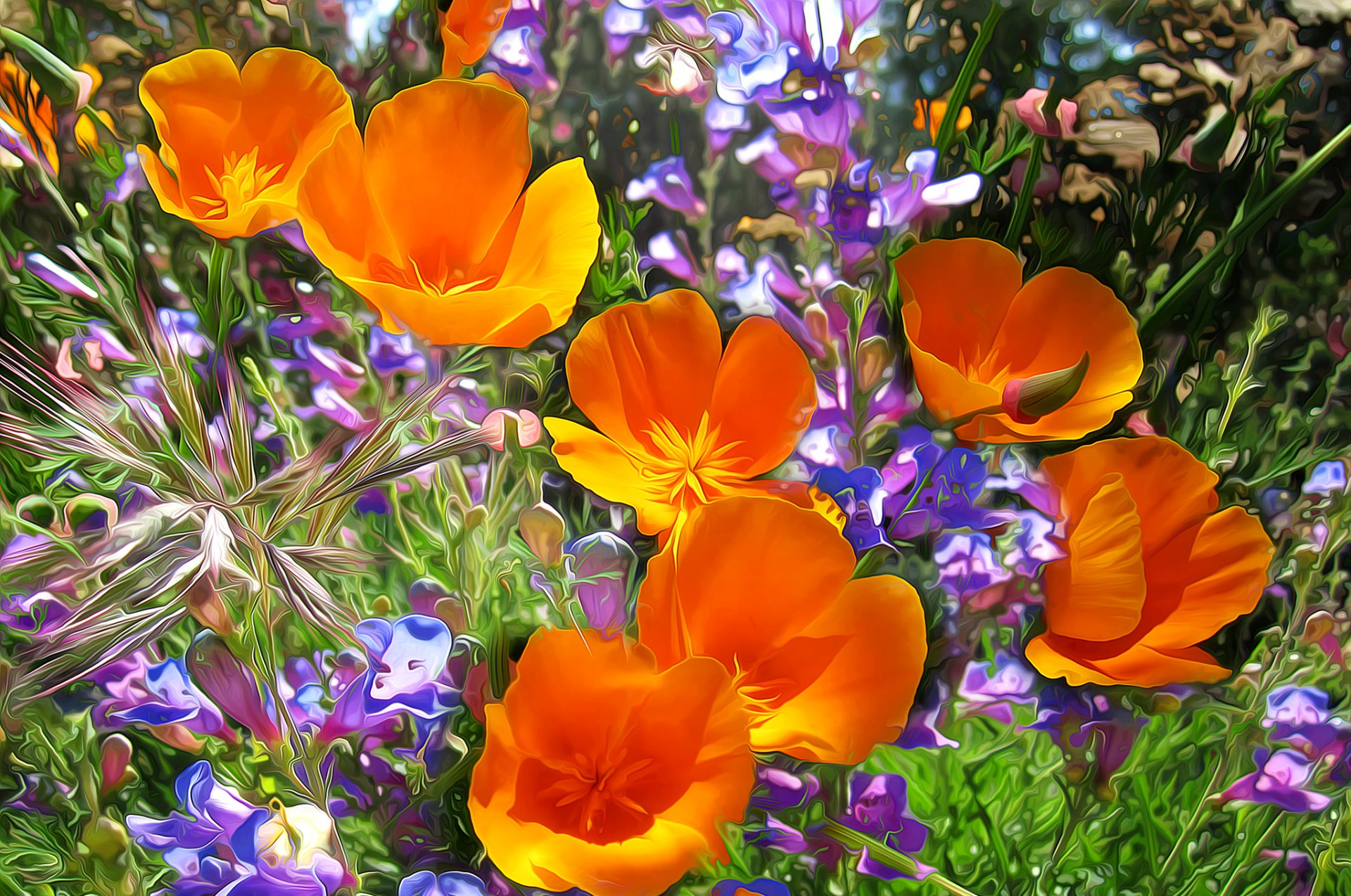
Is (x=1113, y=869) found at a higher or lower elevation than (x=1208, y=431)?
lower

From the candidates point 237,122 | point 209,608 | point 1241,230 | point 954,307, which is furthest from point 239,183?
point 1241,230

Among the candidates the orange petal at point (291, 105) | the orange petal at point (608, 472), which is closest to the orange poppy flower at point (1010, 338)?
the orange petal at point (608, 472)

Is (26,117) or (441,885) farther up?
(26,117)

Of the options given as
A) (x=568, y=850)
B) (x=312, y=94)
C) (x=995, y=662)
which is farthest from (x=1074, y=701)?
(x=312, y=94)

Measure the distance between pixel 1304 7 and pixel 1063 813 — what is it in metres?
0.31

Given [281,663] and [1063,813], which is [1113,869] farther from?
[281,663]

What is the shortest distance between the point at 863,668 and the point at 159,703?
0.72 ft

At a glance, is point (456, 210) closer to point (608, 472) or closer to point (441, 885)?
point (608, 472)

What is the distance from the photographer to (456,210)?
0.33 m

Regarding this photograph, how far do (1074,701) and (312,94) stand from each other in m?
0.34

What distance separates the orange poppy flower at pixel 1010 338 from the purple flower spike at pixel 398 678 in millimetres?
188

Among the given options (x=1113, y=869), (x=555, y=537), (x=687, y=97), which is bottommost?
(x=1113, y=869)

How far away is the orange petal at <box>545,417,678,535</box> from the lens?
315mm

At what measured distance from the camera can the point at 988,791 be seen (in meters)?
0.32
